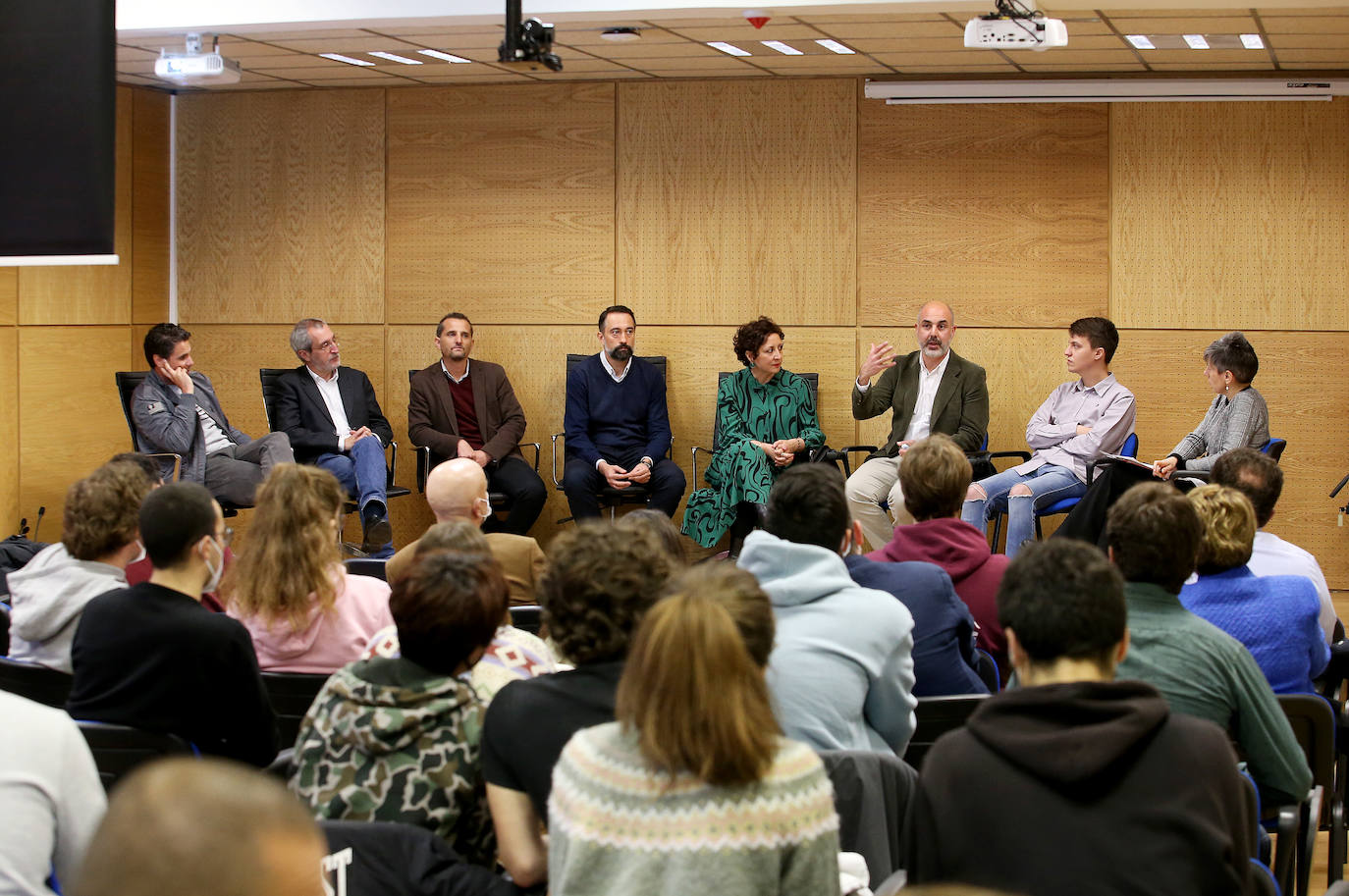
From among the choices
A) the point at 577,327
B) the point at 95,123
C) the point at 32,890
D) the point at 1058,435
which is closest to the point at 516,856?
the point at 32,890

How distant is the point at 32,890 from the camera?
160 centimetres

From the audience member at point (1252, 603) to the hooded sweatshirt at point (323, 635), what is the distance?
1888mm

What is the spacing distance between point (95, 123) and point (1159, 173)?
17.6 feet

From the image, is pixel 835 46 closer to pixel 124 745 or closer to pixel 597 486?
pixel 597 486

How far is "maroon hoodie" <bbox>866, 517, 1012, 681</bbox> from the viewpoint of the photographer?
11.1 ft

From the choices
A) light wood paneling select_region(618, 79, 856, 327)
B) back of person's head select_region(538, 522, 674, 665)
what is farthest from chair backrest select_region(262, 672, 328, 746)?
light wood paneling select_region(618, 79, 856, 327)

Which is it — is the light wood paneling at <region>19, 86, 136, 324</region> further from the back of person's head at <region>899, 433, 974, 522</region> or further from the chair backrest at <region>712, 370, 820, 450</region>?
the back of person's head at <region>899, 433, 974, 522</region>

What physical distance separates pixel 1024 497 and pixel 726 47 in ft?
8.71

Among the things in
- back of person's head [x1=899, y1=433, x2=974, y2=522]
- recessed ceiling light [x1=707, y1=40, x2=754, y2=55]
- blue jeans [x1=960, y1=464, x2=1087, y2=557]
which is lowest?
blue jeans [x1=960, y1=464, x2=1087, y2=557]

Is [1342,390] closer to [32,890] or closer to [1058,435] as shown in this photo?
[1058,435]

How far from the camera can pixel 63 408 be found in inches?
290

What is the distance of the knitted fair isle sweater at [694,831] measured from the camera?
1.58 m

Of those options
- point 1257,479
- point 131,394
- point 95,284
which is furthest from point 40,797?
point 95,284

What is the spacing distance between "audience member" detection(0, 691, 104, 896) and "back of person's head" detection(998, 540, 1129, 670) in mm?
1254
